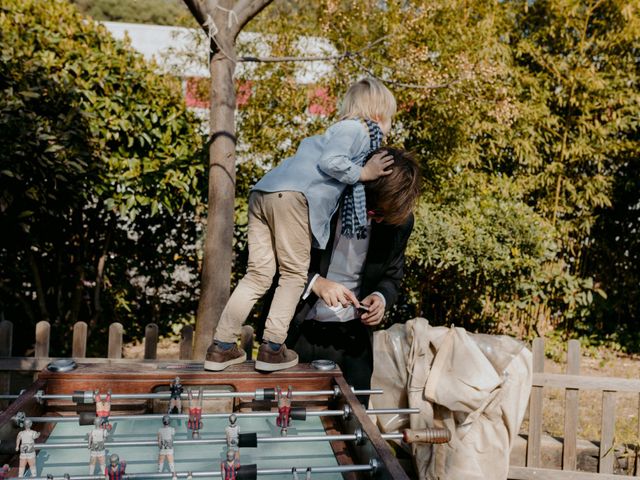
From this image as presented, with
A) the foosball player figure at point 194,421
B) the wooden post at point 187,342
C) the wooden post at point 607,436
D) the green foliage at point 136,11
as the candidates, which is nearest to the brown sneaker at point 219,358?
the foosball player figure at point 194,421

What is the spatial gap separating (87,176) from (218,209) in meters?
1.11

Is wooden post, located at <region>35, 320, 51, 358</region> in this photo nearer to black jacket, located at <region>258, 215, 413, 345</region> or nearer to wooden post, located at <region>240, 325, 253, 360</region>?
wooden post, located at <region>240, 325, 253, 360</region>

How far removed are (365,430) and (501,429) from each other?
1.45 metres

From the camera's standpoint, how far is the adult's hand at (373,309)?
238cm

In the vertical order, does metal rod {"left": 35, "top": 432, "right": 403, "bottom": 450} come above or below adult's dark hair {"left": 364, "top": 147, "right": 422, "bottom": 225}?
below

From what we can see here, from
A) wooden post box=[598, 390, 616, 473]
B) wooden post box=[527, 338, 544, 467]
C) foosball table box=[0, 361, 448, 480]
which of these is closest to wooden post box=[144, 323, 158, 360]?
foosball table box=[0, 361, 448, 480]

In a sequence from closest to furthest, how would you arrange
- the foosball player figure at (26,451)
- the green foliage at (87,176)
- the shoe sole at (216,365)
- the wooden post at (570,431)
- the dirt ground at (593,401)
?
the foosball player figure at (26,451)
the shoe sole at (216,365)
the wooden post at (570,431)
the green foliage at (87,176)
the dirt ground at (593,401)

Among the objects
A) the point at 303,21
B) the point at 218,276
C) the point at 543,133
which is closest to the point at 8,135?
the point at 218,276

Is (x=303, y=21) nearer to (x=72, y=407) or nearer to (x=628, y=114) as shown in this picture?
(x=628, y=114)

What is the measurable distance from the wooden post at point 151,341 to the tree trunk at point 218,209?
8.5 inches

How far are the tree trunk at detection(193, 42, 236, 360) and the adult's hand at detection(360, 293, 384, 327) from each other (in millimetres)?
1155

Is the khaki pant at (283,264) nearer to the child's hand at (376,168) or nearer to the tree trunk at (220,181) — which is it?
the child's hand at (376,168)

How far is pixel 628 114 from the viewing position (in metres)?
5.58

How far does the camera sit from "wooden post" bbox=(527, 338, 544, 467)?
333 centimetres
